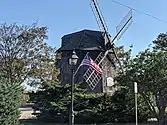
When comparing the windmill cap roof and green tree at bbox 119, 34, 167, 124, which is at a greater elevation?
the windmill cap roof

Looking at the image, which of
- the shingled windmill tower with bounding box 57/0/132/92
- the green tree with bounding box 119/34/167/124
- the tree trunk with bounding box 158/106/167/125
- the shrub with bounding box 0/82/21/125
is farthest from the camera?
the shingled windmill tower with bounding box 57/0/132/92

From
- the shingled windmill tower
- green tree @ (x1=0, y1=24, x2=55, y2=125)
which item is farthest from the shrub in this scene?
the shingled windmill tower

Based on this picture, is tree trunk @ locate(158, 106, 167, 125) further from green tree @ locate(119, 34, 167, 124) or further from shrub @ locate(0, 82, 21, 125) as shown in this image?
shrub @ locate(0, 82, 21, 125)

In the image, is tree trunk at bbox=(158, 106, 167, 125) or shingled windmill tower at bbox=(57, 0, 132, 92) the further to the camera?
shingled windmill tower at bbox=(57, 0, 132, 92)

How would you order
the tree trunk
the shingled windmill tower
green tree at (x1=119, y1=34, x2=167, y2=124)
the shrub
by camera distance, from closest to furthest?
1. the shrub
2. green tree at (x1=119, y1=34, x2=167, y2=124)
3. the tree trunk
4. the shingled windmill tower

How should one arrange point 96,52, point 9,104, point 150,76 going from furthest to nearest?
point 96,52, point 150,76, point 9,104

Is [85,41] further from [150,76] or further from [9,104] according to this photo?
[9,104]

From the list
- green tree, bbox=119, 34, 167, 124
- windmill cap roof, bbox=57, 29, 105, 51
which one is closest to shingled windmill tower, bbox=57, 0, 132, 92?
windmill cap roof, bbox=57, 29, 105, 51

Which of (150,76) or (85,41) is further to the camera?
(85,41)

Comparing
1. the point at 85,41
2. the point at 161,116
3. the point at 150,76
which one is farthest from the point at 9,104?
the point at 85,41

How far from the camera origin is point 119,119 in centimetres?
2553

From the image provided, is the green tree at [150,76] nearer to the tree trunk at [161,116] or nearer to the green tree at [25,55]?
the tree trunk at [161,116]

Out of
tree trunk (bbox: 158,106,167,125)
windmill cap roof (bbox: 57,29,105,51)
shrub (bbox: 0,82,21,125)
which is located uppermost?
windmill cap roof (bbox: 57,29,105,51)

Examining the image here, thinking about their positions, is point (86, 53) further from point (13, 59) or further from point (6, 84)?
point (6, 84)
